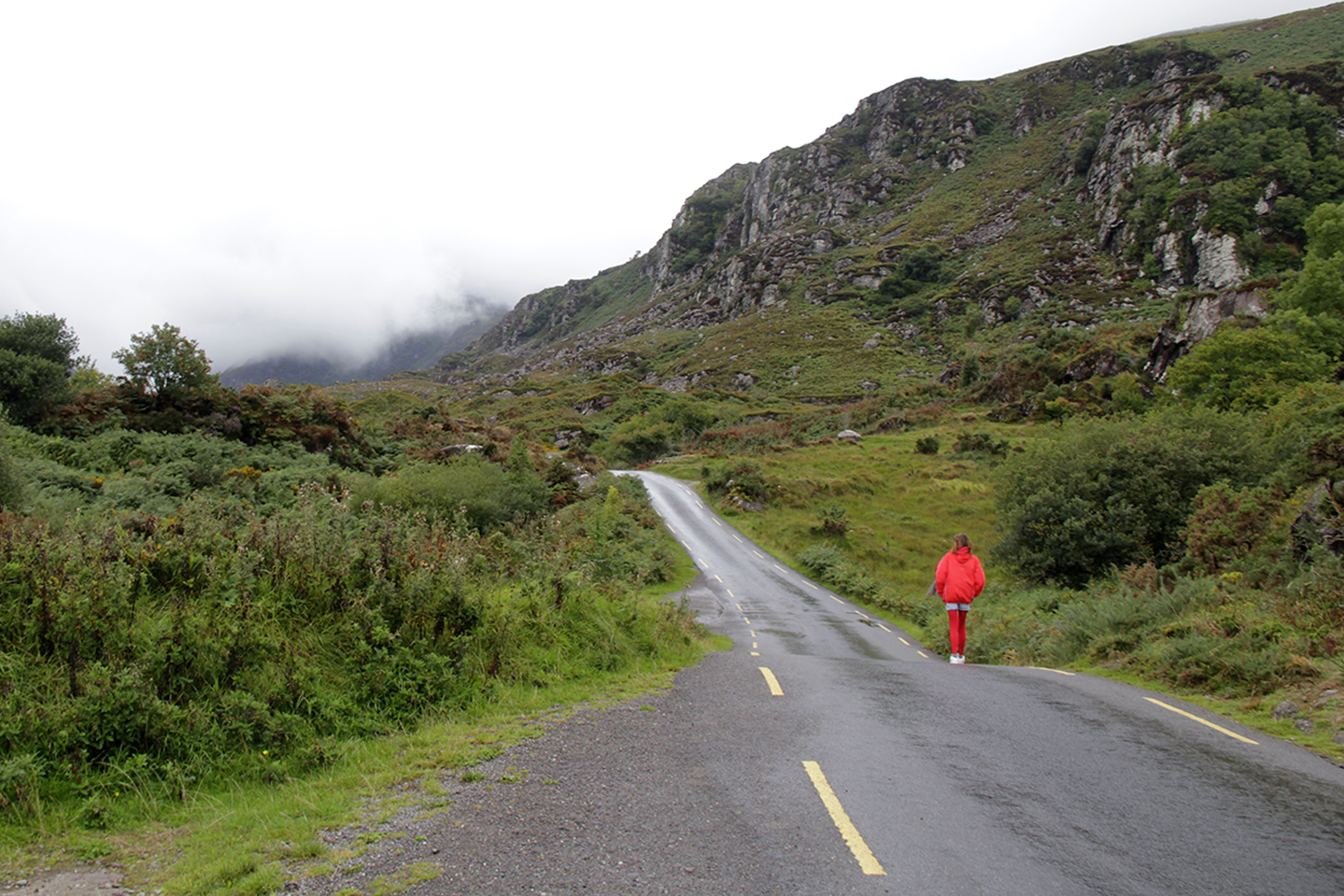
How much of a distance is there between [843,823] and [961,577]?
801 centimetres

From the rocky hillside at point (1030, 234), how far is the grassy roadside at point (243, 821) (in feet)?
159

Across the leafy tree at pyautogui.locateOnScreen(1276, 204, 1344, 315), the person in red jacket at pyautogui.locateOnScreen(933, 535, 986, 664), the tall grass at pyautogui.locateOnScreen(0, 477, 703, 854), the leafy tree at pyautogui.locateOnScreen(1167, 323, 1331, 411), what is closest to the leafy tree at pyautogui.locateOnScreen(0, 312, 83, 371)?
the tall grass at pyautogui.locateOnScreen(0, 477, 703, 854)

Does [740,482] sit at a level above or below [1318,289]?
below

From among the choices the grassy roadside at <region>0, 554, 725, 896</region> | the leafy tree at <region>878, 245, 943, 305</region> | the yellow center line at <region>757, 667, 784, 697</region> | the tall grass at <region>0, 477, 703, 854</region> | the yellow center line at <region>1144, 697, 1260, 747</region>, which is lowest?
the yellow center line at <region>1144, 697, 1260, 747</region>

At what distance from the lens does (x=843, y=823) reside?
3855 millimetres

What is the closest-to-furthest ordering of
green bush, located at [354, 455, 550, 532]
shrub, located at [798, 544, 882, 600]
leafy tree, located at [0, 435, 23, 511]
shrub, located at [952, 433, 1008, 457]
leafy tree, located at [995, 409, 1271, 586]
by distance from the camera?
1. leafy tree, located at [0, 435, 23, 511]
2. leafy tree, located at [995, 409, 1271, 586]
3. green bush, located at [354, 455, 550, 532]
4. shrub, located at [798, 544, 882, 600]
5. shrub, located at [952, 433, 1008, 457]

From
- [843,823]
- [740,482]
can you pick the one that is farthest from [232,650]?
[740,482]

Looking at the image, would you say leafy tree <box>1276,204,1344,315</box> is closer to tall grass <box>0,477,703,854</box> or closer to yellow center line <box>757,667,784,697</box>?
yellow center line <box>757,667,784,697</box>

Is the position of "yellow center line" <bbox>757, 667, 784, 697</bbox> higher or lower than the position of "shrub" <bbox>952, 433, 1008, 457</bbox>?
lower

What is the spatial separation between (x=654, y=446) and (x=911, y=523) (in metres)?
35.5

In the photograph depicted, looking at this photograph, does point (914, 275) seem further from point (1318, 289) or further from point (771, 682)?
point (771, 682)

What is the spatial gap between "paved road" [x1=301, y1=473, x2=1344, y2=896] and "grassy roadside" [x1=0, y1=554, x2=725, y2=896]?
1.33 ft

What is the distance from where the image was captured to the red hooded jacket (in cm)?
1070

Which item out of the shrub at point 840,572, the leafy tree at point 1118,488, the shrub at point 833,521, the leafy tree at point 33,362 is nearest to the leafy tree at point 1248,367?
the leafy tree at point 1118,488
